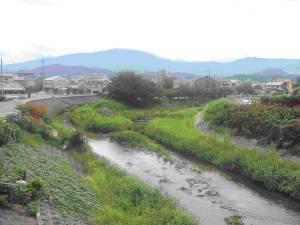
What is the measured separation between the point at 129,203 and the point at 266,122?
16928mm

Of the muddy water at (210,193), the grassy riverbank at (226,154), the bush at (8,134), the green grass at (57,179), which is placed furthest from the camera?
the bush at (8,134)

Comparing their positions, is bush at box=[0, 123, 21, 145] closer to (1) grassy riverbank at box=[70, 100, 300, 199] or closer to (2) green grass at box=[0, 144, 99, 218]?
(2) green grass at box=[0, 144, 99, 218]

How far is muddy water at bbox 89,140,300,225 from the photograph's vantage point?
1770cm

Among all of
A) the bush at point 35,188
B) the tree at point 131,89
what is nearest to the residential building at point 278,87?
the tree at point 131,89

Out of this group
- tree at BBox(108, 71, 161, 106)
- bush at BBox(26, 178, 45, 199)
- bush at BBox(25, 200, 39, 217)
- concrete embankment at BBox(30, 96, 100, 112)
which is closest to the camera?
bush at BBox(25, 200, 39, 217)

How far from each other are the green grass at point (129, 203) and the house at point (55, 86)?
9135cm

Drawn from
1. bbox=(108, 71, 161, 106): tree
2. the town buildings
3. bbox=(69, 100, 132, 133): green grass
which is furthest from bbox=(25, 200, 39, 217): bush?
the town buildings

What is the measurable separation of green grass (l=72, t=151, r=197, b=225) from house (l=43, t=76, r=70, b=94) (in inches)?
3596

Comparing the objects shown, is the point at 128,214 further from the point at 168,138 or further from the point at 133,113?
the point at 133,113

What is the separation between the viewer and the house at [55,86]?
111500 millimetres

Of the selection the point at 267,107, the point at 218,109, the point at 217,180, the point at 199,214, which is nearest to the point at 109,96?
the point at 218,109

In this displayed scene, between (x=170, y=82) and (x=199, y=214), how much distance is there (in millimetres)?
83814

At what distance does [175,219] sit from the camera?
15.3 m

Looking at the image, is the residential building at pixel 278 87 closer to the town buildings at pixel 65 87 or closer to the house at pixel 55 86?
the town buildings at pixel 65 87
